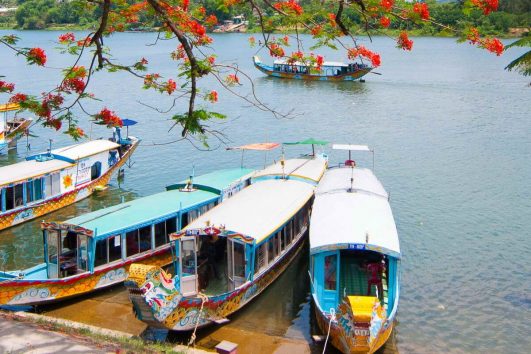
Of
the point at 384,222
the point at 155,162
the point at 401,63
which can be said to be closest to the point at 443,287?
the point at 384,222

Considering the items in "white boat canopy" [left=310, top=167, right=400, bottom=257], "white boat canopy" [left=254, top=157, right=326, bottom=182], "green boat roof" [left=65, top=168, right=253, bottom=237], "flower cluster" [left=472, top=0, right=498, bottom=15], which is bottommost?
"green boat roof" [left=65, top=168, right=253, bottom=237]

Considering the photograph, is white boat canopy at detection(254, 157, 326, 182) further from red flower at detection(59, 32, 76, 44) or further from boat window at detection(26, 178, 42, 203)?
red flower at detection(59, 32, 76, 44)

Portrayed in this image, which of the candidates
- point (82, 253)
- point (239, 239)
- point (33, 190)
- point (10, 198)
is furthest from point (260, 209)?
point (33, 190)

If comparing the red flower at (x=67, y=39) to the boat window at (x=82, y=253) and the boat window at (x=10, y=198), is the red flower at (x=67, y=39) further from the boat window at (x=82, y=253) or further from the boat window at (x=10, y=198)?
the boat window at (x=10, y=198)

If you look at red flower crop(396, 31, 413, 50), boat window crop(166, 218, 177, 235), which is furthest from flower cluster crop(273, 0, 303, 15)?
boat window crop(166, 218, 177, 235)

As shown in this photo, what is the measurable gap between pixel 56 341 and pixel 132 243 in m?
6.45

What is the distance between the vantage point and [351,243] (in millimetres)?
14195

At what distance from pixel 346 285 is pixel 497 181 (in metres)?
15.8

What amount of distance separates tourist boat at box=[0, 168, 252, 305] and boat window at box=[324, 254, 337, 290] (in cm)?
542

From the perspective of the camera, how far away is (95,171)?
27.1 m

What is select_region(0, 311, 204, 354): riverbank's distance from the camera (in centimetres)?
1079

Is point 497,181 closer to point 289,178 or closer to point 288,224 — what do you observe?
point 289,178

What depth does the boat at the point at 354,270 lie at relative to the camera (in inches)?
500

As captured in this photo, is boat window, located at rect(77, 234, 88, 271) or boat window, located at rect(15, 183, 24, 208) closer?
boat window, located at rect(77, 234, 88, 271)
